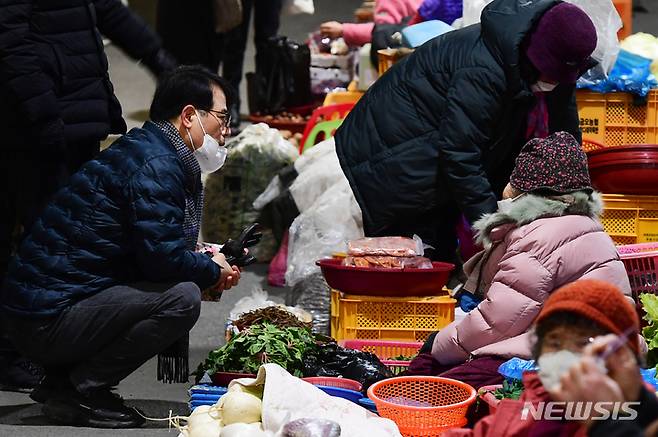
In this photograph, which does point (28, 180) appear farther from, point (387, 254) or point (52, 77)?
point (387, 254)

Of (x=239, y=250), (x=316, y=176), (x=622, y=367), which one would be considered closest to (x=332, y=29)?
(x=316, y=176)

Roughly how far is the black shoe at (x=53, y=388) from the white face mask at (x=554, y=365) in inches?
112

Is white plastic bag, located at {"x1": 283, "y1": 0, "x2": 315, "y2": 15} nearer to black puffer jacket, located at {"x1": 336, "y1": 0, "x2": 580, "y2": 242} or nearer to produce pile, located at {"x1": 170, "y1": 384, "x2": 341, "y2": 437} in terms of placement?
black puffer jacket, located at {"x1": 336, "y1": 0, "x2": 580, "y2": 242}

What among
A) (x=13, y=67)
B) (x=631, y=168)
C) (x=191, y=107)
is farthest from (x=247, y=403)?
(x=631, y=168)

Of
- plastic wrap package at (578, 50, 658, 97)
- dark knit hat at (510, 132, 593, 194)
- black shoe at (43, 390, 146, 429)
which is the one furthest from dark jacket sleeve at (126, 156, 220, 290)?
plastic wrap package at (578, 50, 658, 97)

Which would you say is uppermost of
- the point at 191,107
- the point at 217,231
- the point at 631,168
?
the point at 191,107

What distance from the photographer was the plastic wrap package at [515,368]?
170 inches

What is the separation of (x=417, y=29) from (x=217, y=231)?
191cm

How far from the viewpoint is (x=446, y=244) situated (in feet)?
20.3

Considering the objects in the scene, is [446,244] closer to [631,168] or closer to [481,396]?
[631,168]

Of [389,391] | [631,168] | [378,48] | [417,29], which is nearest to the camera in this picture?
[389,391]

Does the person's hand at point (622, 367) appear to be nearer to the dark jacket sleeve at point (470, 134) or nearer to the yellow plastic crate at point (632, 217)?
the dark jacket sleeve at point (470, 134)

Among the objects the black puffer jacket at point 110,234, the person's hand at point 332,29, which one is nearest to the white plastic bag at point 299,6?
the person's hand at point 332,29

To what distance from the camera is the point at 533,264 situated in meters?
4.54
